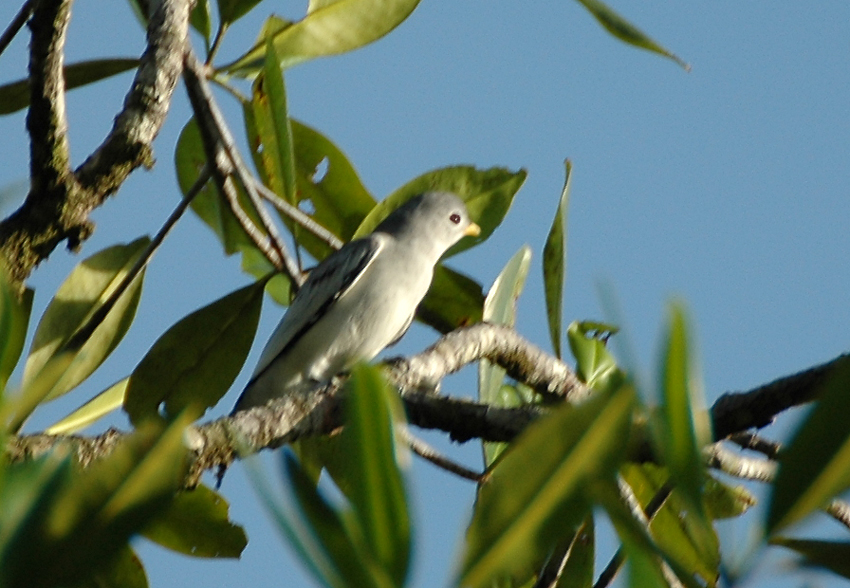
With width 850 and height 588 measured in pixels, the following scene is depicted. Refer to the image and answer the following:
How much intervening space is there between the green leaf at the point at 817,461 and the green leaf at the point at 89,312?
3173 mm

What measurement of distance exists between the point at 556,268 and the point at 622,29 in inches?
35.2

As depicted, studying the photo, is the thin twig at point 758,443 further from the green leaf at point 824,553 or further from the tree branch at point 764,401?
the green leaf at point 824,553

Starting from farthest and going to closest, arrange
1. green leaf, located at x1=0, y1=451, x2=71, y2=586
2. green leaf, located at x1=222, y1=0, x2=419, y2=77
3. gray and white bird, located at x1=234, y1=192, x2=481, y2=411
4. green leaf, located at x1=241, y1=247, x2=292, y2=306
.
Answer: gray and white bird, located at x1=234, y1=192, x2=481, y2=411 → green leaf, located at x1=241, y1=247, x2=292, y2=306 → green leaf, located at x1=222, y1=0, x2=419, y2=77 → green leaf, located at x1=0, y1=451, x2=71, y2=586

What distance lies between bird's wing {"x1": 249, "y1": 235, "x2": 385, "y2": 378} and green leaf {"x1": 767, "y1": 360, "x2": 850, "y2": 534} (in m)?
3.88

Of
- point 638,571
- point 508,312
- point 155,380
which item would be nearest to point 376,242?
point 508,312

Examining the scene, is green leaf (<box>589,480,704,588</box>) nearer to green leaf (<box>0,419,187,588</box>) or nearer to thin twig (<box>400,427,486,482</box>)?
green leaf (<box>0,419,187,588</box>)

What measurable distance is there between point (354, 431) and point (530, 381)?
3.00 metres

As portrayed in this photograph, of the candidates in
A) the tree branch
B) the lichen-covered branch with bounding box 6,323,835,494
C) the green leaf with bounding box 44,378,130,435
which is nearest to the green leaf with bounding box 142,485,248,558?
the lichen-covered branch with bounding box 6,323,835,494

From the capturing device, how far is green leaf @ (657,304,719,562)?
3.03 ft

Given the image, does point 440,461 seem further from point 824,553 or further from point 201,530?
point 824,553

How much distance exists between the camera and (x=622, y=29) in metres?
3.64

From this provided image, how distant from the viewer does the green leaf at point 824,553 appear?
0.97 metres

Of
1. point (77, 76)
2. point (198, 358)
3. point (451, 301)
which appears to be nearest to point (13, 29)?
point (77, 76)

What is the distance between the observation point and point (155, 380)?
13.0ft
